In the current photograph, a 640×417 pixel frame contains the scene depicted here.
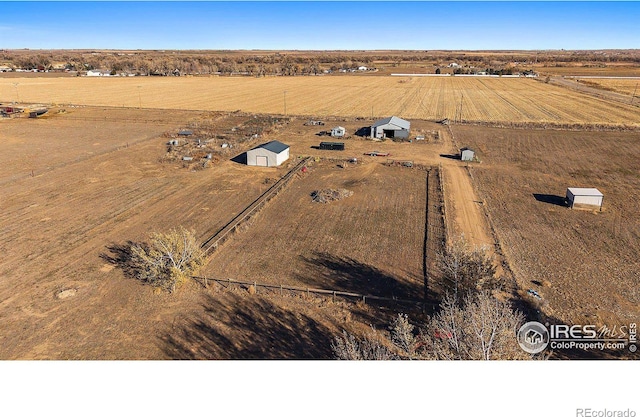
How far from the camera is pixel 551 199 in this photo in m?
35.0

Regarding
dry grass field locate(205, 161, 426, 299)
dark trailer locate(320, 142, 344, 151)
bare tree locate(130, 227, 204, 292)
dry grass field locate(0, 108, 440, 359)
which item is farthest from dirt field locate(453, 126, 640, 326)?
bare tree locate(130, 227, 204, 292)

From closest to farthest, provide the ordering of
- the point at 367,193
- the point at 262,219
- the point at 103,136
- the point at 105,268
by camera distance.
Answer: the point at 105,268 < the point at 262,219 < the point at 367,193 < the point at 103,136

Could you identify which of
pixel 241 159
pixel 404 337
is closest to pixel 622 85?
pixel 241 159

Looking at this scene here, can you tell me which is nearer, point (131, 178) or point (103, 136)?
point (131, 178)

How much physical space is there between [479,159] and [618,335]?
109 ft

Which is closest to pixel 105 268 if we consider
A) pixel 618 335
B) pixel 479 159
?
pixel 618 335

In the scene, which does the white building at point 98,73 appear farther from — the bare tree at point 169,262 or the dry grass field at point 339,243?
the bare tree at point 169,262

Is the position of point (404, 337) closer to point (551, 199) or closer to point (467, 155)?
point (551, 199)

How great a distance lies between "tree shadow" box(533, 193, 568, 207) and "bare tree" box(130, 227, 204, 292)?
29.9 metres

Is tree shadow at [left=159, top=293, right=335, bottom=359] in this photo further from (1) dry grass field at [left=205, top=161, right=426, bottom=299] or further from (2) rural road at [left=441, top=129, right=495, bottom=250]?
(2) rural road at [left=441, top=129, right=495, bottom=250]

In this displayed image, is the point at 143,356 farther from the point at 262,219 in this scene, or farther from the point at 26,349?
the point at 262,219

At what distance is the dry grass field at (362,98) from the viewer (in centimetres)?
7706

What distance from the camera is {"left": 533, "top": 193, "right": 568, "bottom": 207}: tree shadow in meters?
34.0

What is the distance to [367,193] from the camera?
121ft
